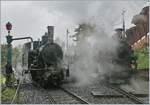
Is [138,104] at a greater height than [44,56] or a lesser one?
lesser

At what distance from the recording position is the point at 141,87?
15.2 metres

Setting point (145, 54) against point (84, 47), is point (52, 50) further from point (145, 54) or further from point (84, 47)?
point (145, 54)

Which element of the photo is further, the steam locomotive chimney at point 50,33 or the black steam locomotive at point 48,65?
the steam locomotive chimney at point 50,33

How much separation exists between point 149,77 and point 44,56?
5392 mm

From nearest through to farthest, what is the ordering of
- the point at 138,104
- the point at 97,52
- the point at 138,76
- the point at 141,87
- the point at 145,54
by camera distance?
1. the point at 138,104
2. the point at 141,87
3. the point at 138,76
4. the point at 97,52
5. the point at 145,54

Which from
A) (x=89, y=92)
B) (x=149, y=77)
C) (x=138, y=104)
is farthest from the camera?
(x=149, y=77)

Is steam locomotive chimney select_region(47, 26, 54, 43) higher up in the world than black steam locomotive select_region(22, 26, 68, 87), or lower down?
higher up

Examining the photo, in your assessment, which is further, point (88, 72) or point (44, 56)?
point (88, 72)

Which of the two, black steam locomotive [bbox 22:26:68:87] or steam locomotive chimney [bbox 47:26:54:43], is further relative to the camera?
steam locomotive chimney [bbox 47:26:54:43]

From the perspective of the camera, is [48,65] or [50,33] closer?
[48,65]

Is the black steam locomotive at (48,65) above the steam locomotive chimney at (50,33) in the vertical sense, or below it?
below

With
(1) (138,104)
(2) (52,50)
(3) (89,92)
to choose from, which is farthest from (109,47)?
(1) (138,104)

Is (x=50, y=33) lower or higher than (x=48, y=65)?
higher

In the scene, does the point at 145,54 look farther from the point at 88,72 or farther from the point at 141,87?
the point at 141,87
